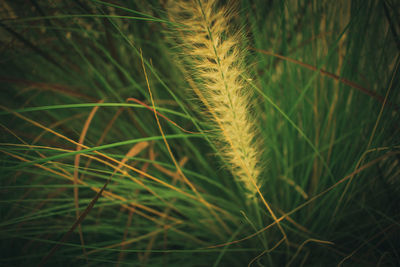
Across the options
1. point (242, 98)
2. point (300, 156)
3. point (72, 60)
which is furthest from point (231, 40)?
point (72, 60)

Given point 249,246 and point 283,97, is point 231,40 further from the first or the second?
point 249,246

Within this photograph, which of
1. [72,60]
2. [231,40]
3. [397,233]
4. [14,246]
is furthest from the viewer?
[72,60]

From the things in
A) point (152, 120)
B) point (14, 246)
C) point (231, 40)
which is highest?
point (231, 40)

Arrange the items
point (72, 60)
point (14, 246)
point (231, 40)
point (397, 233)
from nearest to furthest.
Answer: point (231, 40)
point (397, 233)
point (14, 246)
point (72, 60)

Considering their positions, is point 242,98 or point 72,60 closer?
point 242,98

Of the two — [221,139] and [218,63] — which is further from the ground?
[218,63]

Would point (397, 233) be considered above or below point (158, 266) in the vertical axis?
above

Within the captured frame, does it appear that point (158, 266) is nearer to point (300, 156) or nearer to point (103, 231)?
point (103, 231)
